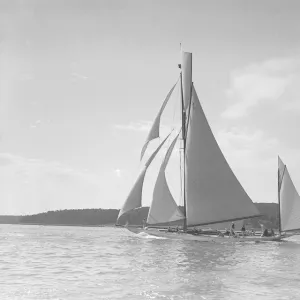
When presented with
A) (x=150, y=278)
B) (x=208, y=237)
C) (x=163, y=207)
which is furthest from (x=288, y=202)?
(x=150, y=278)

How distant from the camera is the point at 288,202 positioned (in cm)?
6141

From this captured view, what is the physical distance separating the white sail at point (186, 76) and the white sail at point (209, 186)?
4301 mm

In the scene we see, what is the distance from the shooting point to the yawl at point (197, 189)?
177ft

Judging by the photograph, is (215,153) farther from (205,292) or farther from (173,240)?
(205,292)

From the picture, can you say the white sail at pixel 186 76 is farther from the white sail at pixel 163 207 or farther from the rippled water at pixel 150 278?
the rippled water at pixel 150 278

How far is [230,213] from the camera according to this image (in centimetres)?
5397

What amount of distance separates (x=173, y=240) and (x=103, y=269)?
3052cm

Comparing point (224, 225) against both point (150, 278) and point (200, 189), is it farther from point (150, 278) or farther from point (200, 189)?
point (150, 278)

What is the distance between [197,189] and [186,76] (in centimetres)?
1367

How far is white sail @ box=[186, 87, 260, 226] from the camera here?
54.0 meters

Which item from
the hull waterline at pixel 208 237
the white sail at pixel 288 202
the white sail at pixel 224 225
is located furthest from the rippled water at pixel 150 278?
the white sail at pixel 288 202

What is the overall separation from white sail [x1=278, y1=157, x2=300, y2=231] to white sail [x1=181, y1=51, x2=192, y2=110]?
45.7ft

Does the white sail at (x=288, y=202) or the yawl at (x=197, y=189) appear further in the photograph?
the white sail at (x=288, y=202)

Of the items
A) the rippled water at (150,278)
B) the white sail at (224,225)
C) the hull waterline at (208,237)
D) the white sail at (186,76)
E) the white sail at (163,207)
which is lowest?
the rippled water at (150,278)
